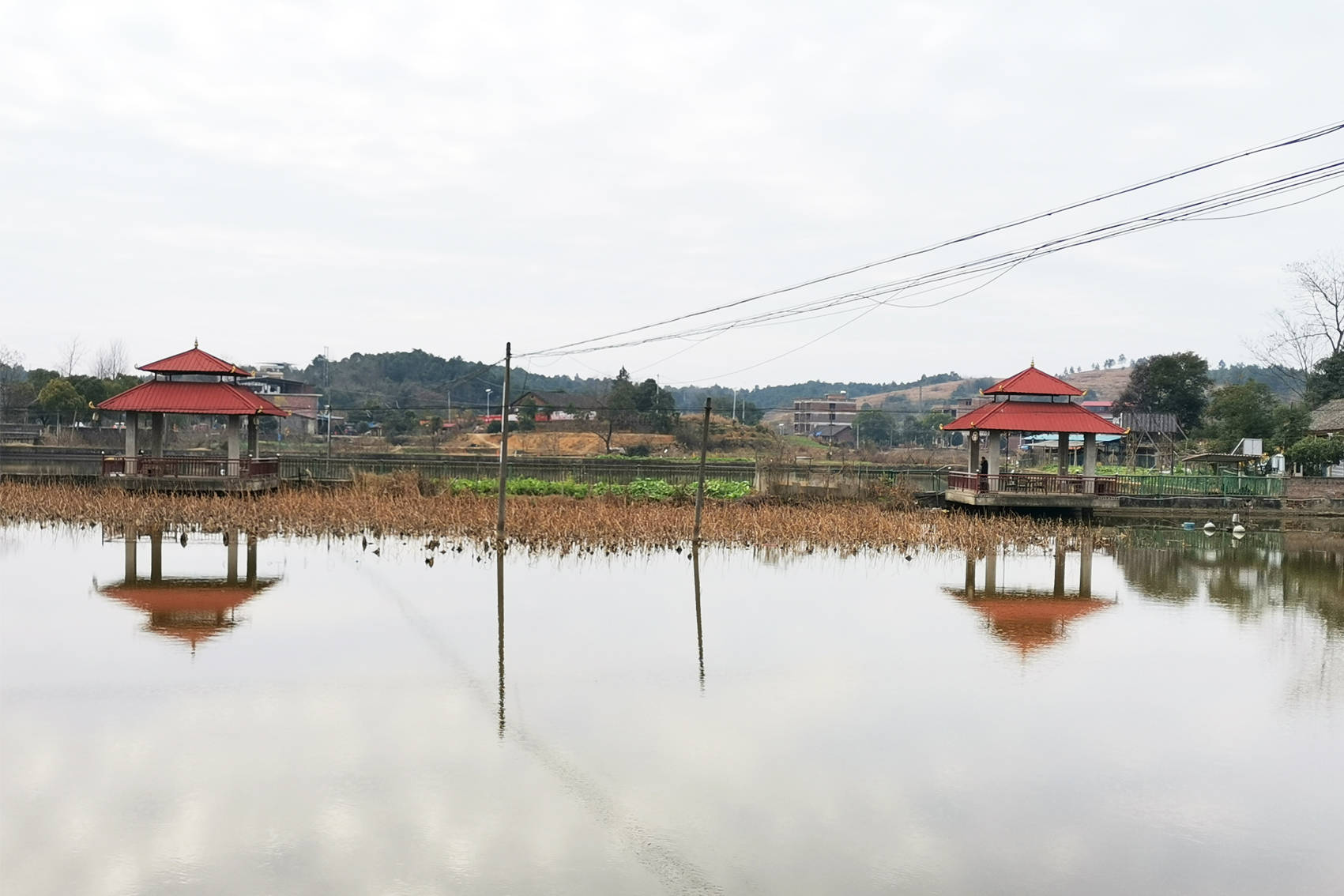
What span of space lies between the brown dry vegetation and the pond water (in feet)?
21.4

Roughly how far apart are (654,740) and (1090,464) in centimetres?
2589

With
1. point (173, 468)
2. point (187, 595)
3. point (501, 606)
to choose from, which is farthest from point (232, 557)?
point (173, 468)

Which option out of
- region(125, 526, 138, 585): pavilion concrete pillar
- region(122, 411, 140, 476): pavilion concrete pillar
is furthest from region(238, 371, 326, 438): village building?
region(125, 526, 138, 585): pavilion concrete pillar

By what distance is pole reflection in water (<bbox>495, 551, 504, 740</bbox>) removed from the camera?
415 inches

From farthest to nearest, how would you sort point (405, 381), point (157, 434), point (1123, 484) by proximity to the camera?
point (405, 381), point (1123, 484), point (157, 434)

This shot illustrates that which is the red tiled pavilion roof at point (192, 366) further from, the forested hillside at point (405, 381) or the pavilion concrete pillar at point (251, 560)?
the forested hillside at point (405, 381)

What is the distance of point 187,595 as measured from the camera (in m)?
16.8

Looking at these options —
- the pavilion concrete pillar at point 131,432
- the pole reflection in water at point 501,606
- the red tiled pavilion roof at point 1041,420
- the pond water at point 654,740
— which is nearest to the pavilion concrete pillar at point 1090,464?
the red tiled pavilion roof at point 1041,420

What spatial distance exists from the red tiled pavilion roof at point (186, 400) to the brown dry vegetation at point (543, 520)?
8.67 feet

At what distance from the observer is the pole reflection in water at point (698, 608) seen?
1288cm

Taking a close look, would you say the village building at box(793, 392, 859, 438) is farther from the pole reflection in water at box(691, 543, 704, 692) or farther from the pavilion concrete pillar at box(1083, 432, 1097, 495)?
the pole reflection in water at box(691, 543, 704, 692)

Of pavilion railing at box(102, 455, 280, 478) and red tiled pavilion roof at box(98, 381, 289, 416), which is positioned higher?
red tiled pavilion roof at box(98, 381, 289, 416)

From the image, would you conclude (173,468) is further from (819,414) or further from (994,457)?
(819,414)

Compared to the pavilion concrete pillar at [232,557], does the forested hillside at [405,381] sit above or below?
above
